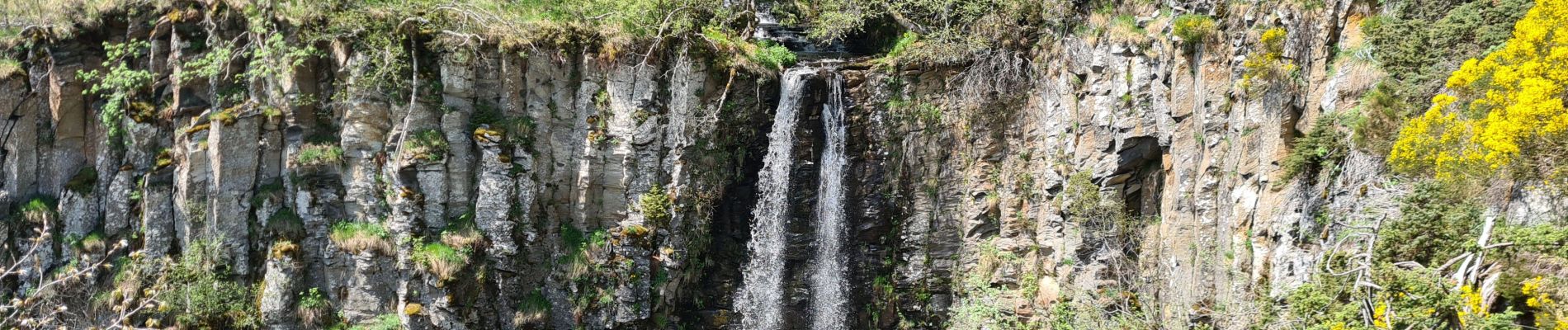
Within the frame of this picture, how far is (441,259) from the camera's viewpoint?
14.2 meters

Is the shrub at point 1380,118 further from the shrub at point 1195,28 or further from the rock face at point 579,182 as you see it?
the rock face at point 579,182

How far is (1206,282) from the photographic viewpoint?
1084cm

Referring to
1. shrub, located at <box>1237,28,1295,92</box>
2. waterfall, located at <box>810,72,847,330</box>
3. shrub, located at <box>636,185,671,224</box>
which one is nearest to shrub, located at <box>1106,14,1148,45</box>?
shrub, located at <box>1237,28,1295,92</box>

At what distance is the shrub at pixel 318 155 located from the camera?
14.4m

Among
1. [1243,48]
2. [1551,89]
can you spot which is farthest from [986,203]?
[1551,89]

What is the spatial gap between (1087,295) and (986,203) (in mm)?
2593

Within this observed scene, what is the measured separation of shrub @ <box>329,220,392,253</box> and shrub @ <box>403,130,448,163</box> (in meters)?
1.34

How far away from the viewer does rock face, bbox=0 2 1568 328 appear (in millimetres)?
14086

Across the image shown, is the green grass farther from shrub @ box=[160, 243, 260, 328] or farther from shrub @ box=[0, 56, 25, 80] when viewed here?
shrub @ box=[0, 56, 25, 80]

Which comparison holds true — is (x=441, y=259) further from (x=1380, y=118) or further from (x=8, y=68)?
(x=1380, y=118)

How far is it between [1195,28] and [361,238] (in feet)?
39.2

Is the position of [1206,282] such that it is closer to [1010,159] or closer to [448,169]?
[1010,159]

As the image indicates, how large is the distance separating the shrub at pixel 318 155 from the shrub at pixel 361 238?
1027 mm

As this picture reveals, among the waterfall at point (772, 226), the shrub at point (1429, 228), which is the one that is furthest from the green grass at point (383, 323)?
the shrub at point (1429, 228)
